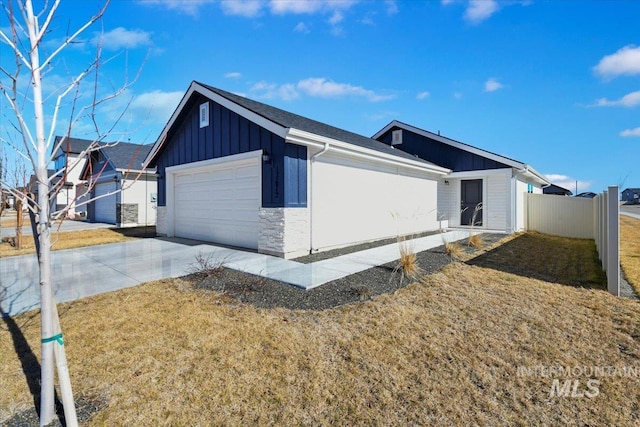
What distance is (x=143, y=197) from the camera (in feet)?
57.0

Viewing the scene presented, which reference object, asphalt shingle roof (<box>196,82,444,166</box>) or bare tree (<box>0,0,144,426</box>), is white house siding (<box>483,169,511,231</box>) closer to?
asphalt shingle roof (<box>196,82,444,166</box>)

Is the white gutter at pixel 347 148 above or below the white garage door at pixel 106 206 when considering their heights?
above

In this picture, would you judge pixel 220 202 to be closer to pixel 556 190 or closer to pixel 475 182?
pixel 475 182

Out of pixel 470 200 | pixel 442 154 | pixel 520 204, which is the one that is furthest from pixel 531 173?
pixel 442 154

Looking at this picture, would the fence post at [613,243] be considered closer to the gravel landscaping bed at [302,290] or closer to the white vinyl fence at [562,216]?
the gravel landscaping bed at [302,290]

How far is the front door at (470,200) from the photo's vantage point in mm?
13953

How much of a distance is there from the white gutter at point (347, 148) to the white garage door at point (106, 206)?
1513cm

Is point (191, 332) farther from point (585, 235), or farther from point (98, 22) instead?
point (585, 235)

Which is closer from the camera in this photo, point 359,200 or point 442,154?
point 359,200

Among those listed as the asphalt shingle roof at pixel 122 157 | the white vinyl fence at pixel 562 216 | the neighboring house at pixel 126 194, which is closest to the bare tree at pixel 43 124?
the white vinyl fence at pixel 562 216

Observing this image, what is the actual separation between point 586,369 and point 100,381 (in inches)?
178

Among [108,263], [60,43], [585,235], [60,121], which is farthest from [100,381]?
[585,235]

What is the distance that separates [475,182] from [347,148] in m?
8.48

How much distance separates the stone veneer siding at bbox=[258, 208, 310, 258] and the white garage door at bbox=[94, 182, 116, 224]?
14115 millimetres
